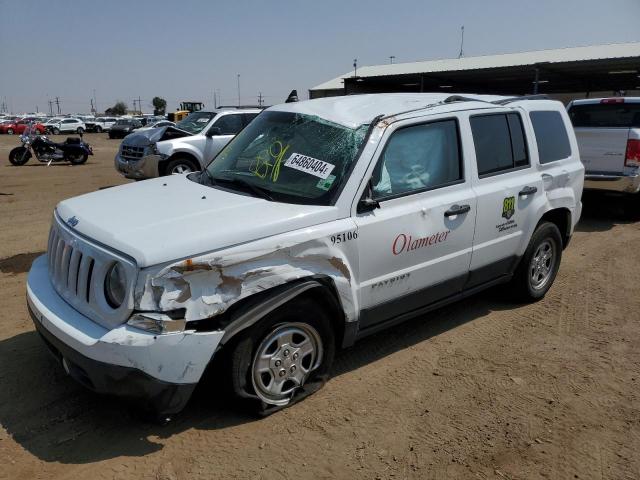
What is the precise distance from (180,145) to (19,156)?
29.4 ft

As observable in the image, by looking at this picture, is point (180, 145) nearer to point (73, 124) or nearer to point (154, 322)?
point (154, 322)

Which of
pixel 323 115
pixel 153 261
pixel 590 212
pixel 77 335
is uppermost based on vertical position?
pixel 323 115

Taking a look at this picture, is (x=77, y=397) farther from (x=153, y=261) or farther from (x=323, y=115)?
(x=323, y=115)

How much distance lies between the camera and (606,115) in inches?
365

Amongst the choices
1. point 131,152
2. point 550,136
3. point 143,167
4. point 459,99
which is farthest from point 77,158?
point 550,136

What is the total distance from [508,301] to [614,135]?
190 inches

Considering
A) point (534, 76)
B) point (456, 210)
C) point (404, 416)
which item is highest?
point (534, 76)

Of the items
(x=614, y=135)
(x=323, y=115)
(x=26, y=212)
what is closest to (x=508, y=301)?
(x=323, y=115)

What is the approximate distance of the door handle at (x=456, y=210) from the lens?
391cm

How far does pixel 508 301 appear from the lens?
5.22 meters

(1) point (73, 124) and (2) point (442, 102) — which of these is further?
(1) point (73, 124)

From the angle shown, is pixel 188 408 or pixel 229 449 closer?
pixel 229 449

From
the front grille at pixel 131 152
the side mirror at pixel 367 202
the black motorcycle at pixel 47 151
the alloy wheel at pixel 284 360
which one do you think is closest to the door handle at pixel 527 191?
the side mirror at pixel 367 202

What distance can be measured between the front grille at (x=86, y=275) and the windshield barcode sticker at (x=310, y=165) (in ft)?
4.46
